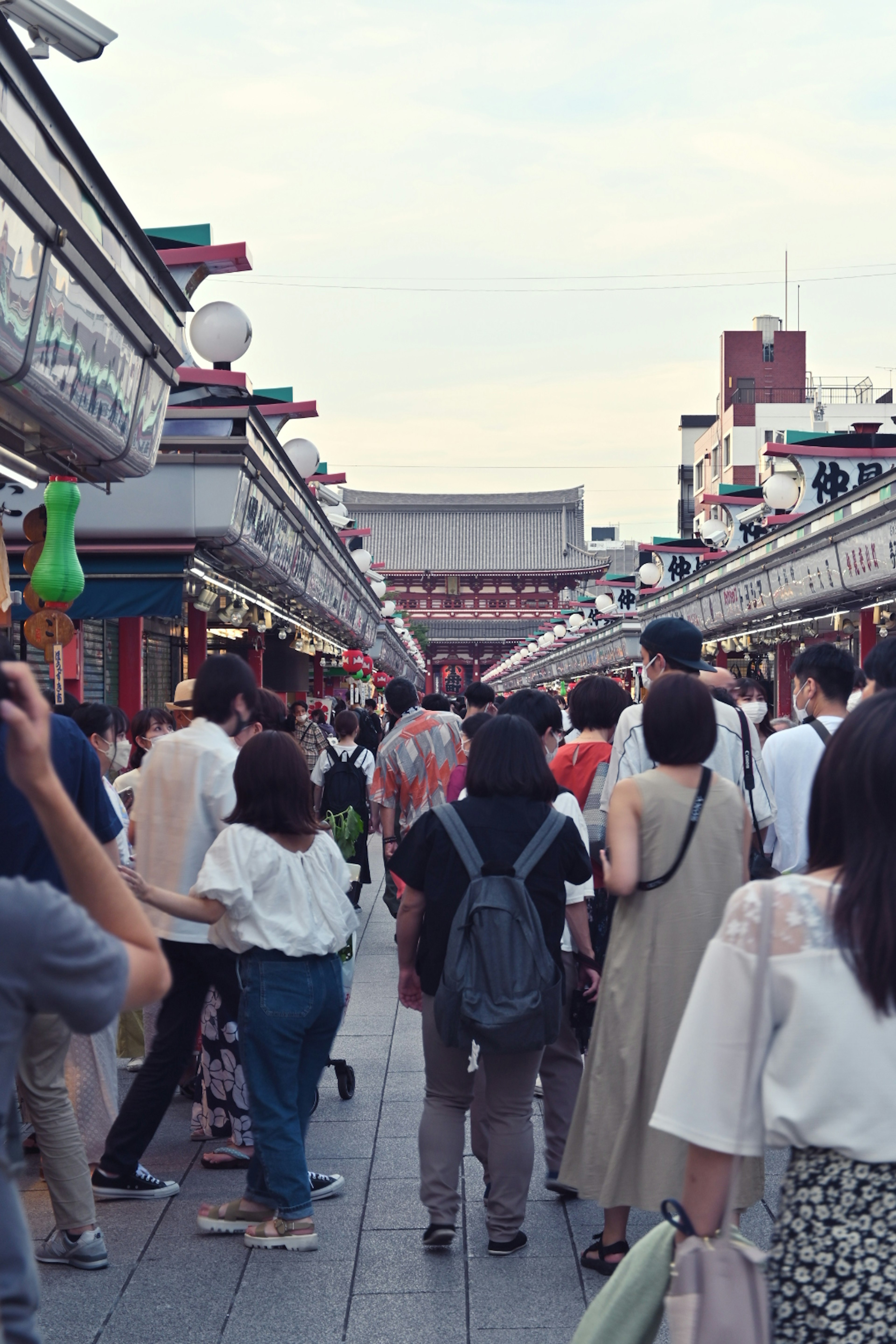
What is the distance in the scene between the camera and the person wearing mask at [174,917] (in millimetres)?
4730

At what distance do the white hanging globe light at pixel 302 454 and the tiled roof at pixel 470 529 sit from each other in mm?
54779

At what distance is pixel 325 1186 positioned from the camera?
15.8 ft

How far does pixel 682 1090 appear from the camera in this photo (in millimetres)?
2146

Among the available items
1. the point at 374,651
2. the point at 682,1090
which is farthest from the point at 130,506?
the point at 374,651

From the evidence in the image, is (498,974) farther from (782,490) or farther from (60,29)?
(782,490)

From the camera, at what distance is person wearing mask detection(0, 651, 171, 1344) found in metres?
1.77

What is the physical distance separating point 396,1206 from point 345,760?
5755 mm

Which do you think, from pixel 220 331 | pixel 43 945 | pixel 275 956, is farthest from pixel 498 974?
pixel 220 331

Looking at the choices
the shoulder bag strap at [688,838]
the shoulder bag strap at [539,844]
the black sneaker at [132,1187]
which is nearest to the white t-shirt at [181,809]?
the black sneaker at [132,1187]

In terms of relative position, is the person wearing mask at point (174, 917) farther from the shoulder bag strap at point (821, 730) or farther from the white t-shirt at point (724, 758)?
the shoulder bag strap at point (821, 730)

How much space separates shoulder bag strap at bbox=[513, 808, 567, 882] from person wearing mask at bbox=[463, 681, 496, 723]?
4.72 metres

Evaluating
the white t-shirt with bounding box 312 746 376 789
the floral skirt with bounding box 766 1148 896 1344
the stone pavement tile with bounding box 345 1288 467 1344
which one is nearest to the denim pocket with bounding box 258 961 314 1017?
the stone pavement tile with bounding box 345 1288 467 1344

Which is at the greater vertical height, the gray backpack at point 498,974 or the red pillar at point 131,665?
the red pillar at point 131,665

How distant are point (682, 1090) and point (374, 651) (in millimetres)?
32019
